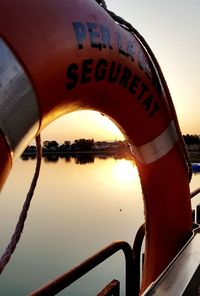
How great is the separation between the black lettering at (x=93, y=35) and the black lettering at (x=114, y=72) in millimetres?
154

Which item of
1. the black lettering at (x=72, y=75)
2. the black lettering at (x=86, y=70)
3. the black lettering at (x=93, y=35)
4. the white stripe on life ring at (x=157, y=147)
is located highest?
the black lettering at (x=93, y=35)

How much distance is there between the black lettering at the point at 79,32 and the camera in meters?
1.40

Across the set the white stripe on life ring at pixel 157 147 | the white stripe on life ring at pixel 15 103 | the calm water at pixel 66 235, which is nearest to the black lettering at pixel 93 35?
the white stripe on life ring at pixel 15 103

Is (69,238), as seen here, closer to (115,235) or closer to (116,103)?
(115,235)

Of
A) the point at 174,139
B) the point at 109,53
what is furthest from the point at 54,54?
the point at 174,139

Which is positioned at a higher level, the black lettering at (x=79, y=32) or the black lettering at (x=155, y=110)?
the black lettering at (x=79, y=32)

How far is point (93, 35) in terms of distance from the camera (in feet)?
4.94

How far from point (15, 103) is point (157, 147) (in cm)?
119

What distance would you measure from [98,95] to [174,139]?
29.7 inches

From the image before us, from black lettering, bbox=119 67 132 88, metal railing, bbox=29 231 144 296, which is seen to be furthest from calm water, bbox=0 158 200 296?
black lettering, bbox=119 67 132 88

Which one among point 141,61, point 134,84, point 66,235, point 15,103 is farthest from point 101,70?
point 66,235

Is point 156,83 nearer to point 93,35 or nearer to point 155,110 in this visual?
point 155,110

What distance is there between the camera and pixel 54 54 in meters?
1.27

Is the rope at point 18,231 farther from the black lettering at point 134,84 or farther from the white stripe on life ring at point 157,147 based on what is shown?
the white stripe on life ring at point 157,147
